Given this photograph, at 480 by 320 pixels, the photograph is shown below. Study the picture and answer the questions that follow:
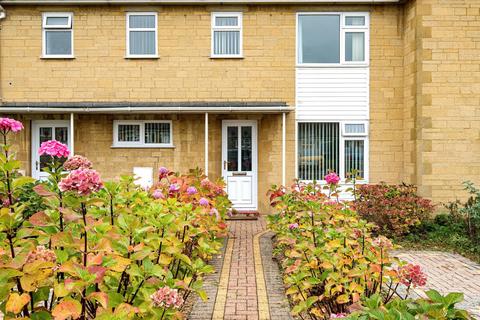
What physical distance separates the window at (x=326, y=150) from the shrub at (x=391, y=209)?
2.65 m

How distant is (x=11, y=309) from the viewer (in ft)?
6.70

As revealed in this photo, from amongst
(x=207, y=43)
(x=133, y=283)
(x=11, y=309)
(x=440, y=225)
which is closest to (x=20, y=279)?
(x=11, y=309)

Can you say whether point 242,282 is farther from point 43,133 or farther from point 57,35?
point 57,35

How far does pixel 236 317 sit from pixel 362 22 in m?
10.1

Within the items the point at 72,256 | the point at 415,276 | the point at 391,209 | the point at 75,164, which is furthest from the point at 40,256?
the point at 391,209

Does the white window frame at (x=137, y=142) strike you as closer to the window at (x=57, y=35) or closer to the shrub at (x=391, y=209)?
the window at (x=57, y=35)

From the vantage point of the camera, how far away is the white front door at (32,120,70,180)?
12.5 metres

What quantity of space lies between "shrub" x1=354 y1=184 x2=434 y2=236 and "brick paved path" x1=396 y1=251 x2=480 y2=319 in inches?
37.1

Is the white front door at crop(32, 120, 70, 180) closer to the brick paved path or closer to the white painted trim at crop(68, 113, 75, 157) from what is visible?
the white painted trim at crop(68, 113, 75, 157)

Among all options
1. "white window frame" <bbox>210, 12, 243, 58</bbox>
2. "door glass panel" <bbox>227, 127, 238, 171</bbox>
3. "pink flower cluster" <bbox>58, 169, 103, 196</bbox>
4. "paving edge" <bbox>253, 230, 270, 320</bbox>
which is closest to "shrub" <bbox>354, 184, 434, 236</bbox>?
"paving edge" <bbox>253, 230, 270, 320</bbox>

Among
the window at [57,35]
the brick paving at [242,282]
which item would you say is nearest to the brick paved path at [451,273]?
the brick paving at [242,282]

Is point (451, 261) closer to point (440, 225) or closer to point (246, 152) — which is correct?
point (440, 225)

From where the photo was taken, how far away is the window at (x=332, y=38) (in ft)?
40.6


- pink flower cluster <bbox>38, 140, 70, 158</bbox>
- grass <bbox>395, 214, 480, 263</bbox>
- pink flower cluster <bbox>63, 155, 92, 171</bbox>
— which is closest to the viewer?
pink flower cluster <bbox>63, 155, 92, 171</bbox>
